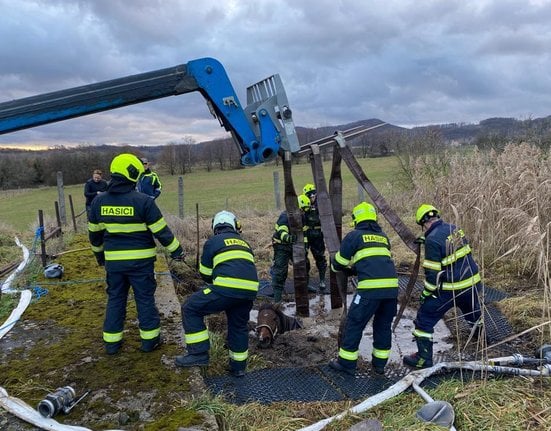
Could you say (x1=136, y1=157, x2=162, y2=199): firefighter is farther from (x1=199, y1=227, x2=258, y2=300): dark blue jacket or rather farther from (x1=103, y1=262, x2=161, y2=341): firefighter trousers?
(x1=199, y1=227, x2=258, y2=300): dark blue jacket

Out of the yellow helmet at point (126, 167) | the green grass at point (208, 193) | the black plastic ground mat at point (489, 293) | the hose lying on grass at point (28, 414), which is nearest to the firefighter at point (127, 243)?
the yellow helmet at point (126, 167)

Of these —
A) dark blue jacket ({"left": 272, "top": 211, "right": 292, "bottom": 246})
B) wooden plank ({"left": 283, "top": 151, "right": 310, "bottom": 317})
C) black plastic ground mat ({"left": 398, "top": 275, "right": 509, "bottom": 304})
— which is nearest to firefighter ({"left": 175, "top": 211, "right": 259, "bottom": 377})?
wooden plank ({"left": 283, "top": 151, "right": 310, "bottom": 317})

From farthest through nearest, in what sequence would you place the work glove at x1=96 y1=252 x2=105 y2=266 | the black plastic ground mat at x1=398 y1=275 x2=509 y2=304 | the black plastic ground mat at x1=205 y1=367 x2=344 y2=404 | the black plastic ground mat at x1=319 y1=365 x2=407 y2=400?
the black plastic ground mat at x1=398 y1=275 x2=509 y2=304, the work glove at x1=96 y1=252 x2=105 y2=266, the black plastic ground mat at x1=319 y1=365 x2=407 y2=400, the black plastic ground mat at x1=205 y1=367 x2=344 y2=404

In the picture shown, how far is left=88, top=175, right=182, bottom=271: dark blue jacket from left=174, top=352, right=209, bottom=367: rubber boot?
98 centimetres

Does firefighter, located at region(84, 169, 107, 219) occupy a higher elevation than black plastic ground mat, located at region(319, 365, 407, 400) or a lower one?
higher

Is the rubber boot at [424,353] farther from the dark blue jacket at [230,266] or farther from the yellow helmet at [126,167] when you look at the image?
the yellow helmet at [126,167]

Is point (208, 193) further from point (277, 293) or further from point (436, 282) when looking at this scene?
point (436, 282)

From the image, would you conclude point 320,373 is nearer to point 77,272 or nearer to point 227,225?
point 227,225

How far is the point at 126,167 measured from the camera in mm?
4414

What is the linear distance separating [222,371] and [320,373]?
3.12ft

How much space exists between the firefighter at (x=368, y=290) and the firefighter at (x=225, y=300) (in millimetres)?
995

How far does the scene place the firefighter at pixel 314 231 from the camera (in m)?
7.75

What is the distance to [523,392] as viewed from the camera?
371cm

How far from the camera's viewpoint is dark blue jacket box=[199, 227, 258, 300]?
4.25 m
